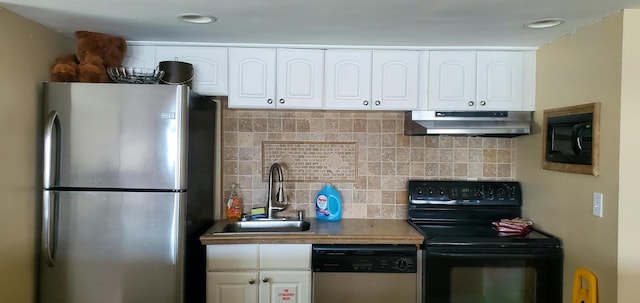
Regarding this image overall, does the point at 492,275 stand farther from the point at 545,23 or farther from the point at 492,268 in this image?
the point at 545,23

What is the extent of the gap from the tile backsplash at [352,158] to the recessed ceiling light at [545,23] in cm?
98

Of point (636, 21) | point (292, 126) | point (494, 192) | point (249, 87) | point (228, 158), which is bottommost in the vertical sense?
point (494, 192)

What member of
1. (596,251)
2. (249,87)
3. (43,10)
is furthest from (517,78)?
(43,10)

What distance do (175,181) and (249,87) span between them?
782 millimetres

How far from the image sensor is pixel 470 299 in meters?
2.49

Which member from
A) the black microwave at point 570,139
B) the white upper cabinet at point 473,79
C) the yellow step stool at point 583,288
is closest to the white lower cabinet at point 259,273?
the white upper cabinet at point 473,79

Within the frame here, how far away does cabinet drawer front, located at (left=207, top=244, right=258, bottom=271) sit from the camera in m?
2.52

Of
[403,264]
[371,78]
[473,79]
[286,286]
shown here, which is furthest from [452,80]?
[286,286]

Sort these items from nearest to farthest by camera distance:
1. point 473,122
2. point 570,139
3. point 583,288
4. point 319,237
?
point 583,288, point 570,139, point 319,237, point 473,122

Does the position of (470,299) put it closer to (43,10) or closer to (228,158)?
(228,158)

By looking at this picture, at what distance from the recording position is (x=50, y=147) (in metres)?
2.24

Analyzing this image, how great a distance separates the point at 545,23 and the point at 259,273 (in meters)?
1.98

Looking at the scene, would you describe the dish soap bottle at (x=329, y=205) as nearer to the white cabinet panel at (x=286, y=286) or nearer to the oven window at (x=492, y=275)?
the white cabinet panel at (x=286, y=286)

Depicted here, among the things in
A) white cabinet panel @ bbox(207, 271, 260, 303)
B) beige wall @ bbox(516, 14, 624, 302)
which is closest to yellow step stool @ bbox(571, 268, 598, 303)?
beige wall @ bbox(516, 14, 624, 302)
